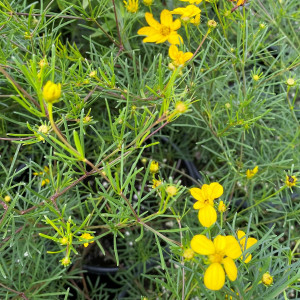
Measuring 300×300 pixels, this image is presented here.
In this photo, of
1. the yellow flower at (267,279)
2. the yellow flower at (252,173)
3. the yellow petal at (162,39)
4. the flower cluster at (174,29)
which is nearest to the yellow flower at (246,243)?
the yellow flower at (267,279)

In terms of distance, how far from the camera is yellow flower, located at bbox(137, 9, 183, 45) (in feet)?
2.76

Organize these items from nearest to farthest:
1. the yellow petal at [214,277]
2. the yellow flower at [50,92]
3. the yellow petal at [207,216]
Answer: the yellow flower at [50,92] < the yellow petal at [214,277] < the yellow petal at [207,216]

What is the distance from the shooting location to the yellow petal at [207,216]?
0.62 m

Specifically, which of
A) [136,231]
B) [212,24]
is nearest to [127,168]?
[136,231]

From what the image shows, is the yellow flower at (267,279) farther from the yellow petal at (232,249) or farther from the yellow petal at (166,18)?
the yellow petal at (166,18)

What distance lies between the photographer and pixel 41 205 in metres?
0.75

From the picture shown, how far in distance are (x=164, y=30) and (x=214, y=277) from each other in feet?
1.95

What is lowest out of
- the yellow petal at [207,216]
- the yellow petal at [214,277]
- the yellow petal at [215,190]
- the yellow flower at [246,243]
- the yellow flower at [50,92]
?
the yellow flower at [246,243]

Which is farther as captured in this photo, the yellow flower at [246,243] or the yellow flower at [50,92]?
the yellow flower at [246,243]

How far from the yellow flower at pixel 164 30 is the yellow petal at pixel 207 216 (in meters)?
0.40

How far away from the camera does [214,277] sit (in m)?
0.53

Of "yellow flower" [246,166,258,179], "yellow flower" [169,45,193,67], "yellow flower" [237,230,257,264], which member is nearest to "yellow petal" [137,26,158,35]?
"yellow flower" [169,45,193,67]

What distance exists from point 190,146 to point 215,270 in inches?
37.0

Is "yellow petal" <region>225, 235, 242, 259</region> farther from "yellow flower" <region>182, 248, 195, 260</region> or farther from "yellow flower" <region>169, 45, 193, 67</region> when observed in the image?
"yellow flower" <region>169, 45, 193, 67</region>
